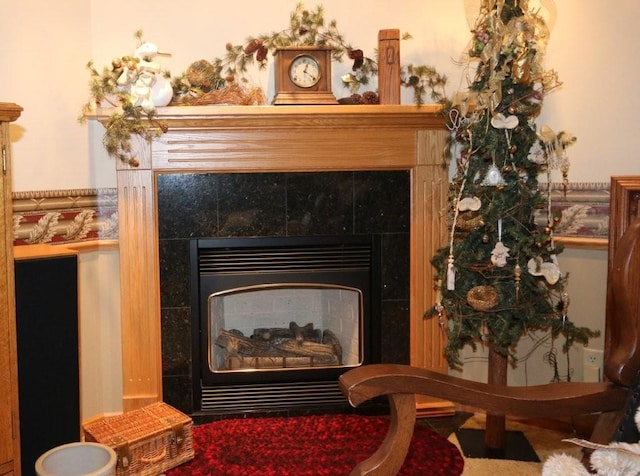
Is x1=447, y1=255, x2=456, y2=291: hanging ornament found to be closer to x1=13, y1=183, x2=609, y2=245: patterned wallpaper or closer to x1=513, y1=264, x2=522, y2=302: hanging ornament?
x1=513, y1=264, x2=522, y2=302: hanging ornament

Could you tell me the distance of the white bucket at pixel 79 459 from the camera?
90.8 inches

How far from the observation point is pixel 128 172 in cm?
315

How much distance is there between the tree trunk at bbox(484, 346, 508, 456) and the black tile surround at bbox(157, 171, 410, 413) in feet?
1.90

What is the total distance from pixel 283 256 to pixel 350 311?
1.61 feet

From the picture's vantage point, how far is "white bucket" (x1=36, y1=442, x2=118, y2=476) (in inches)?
90.8

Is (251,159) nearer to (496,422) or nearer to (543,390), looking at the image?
(496,422)

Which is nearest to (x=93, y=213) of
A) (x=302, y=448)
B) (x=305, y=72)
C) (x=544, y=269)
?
(x=305, y=72)

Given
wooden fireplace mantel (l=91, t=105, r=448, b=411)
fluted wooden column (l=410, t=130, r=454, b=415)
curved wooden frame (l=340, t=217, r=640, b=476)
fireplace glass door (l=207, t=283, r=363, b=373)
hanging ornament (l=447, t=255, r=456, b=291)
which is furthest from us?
fireplace glass door (l=207, t=283, r=363, b=373)

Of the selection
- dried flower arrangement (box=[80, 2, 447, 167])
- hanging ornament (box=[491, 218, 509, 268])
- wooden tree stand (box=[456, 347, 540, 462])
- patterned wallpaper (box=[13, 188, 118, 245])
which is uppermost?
dried flower arrangement (box=[80, 2, 447, 167])

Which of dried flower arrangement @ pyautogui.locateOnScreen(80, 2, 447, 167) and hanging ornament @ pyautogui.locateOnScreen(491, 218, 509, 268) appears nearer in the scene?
hanging ornament @ pyautogui.locateOnScreen(491, 218, 509, 268)

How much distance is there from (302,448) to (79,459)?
100 centimetres

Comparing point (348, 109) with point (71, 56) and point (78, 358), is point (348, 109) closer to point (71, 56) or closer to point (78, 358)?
point (71, 56)

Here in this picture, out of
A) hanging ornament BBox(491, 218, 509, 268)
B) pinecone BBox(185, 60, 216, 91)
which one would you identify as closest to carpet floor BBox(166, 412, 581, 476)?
hanging ornament BBox(491, 218, 509, 268)

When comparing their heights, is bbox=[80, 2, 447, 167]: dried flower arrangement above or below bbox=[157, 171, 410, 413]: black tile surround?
above
